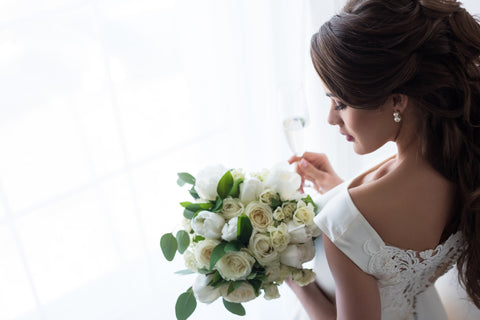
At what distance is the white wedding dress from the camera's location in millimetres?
1197

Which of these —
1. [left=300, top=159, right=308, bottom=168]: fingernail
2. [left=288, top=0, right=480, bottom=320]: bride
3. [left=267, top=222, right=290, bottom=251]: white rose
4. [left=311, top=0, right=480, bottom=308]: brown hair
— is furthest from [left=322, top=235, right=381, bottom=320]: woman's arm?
[left=300, top=159, right=308, bottom=168]: fingernail

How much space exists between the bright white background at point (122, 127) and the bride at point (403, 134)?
0.36 m

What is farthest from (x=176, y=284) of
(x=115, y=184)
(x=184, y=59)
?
(x=184, y=59)

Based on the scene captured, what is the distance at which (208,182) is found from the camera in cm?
128

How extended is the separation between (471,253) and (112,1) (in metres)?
1.29

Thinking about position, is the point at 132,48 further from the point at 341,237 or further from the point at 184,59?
the point at 341,237

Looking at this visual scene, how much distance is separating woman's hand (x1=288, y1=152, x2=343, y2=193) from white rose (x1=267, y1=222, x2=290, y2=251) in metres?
0.48

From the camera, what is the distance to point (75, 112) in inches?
60.4

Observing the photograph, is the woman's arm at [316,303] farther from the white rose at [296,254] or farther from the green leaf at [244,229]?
the green leaf at [244,229]

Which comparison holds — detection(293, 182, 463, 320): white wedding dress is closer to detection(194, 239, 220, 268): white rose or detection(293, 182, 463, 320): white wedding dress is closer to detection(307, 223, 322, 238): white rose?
detection(307, 223, 322, 238): white rose

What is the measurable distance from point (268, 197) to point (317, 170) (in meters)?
0.46

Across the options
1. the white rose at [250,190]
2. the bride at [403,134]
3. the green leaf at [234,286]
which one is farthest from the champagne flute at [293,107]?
the green leaf at [234,286]

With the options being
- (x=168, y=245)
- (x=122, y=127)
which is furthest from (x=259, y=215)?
(x=122, y=127)

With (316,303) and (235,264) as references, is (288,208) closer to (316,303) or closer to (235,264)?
(235,264)
